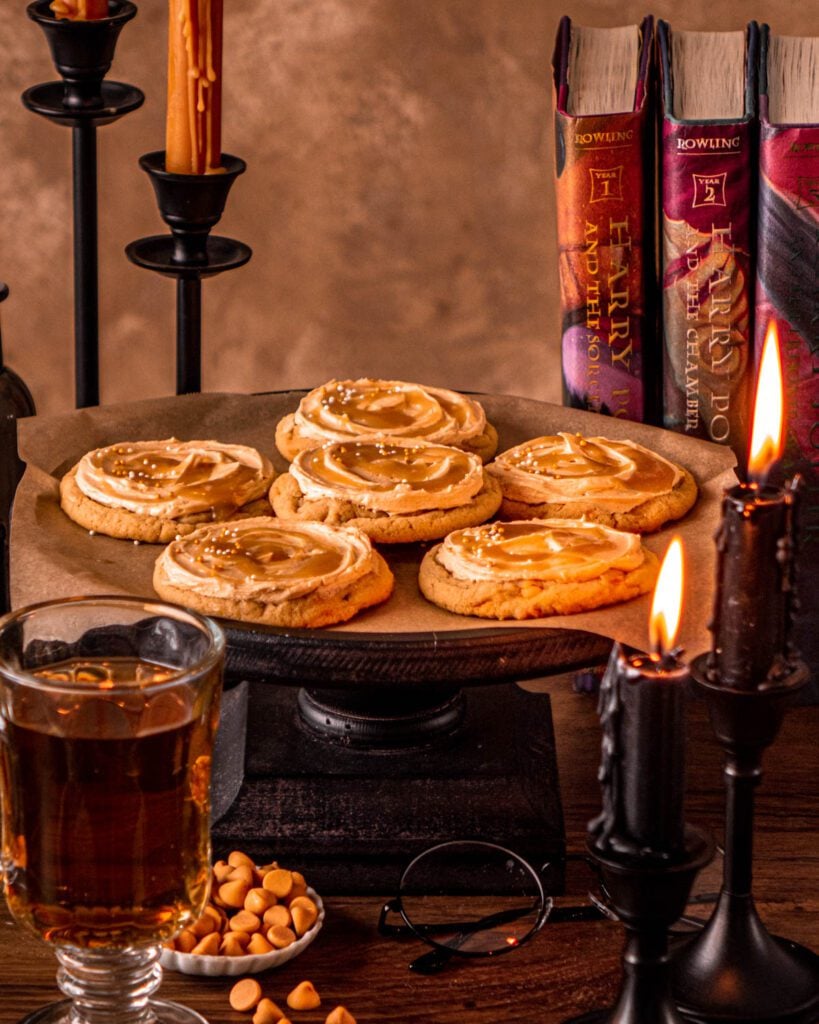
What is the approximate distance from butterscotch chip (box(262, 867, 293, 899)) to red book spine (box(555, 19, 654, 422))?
630 millimetres

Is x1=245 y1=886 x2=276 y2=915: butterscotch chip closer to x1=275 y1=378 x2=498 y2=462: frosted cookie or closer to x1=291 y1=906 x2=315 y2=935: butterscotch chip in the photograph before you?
x1=291 y1=906 x2=315 y2=935: butterscotch chip

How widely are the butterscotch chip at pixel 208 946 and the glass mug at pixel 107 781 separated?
4.9 inches

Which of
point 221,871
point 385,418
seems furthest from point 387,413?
point 221,871

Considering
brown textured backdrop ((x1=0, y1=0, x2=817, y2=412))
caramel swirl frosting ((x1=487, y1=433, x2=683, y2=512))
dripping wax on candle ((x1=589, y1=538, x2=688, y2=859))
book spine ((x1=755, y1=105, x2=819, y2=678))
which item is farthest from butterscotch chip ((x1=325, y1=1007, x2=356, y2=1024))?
brown textured backdrop ((x1=0, y1=0, x2=817, y2=412))

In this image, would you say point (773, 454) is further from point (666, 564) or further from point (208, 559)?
point (208, 559)

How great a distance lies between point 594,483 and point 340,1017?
1.86 feet

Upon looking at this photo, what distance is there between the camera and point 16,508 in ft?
5.19

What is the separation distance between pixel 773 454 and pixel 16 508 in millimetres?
752

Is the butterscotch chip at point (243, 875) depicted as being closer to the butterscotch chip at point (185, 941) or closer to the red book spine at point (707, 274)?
→ the butterscotch chip at point (185, 941)

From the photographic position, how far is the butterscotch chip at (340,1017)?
118 cm

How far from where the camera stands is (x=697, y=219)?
1653 mm

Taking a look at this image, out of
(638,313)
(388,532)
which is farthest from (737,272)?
(388,532)

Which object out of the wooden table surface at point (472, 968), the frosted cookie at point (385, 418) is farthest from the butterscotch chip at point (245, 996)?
the frosted cookie at point (385, 418)

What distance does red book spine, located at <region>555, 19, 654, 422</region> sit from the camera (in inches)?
65.1
